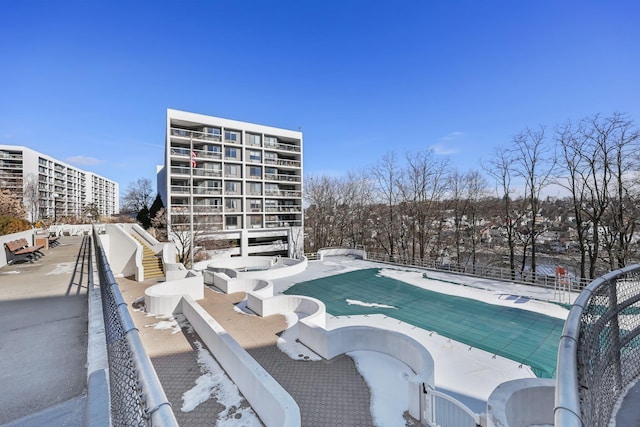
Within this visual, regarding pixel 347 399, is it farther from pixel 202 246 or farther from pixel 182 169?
pixel 182 169

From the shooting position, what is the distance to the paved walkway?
17.3 ft

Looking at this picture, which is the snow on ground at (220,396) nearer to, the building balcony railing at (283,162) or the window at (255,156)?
the window at (255,156)

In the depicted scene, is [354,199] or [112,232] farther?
[354,199]

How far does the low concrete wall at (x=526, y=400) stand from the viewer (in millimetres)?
4751

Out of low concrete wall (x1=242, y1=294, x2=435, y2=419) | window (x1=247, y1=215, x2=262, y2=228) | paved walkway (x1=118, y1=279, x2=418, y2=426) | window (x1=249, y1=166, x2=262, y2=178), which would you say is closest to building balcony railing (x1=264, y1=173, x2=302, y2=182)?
window (x1=249, y1=166, x2=262, y2=178)

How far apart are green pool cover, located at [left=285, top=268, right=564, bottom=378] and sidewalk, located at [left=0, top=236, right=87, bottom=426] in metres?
8.63

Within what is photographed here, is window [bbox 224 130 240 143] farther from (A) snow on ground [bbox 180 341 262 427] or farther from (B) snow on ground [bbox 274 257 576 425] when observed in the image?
(A) snow on ground [bbox 180 341 262 427]

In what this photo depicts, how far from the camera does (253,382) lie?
5.27 m

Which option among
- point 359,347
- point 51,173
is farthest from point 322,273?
point 51,173

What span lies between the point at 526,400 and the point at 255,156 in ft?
111

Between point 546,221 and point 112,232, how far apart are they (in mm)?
30965

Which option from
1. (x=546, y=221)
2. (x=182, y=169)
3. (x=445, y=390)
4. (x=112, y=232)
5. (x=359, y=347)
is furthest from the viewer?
(x=182, y=169)

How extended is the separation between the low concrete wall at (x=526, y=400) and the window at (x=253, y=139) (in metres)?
34.0

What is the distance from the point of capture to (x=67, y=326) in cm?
491
